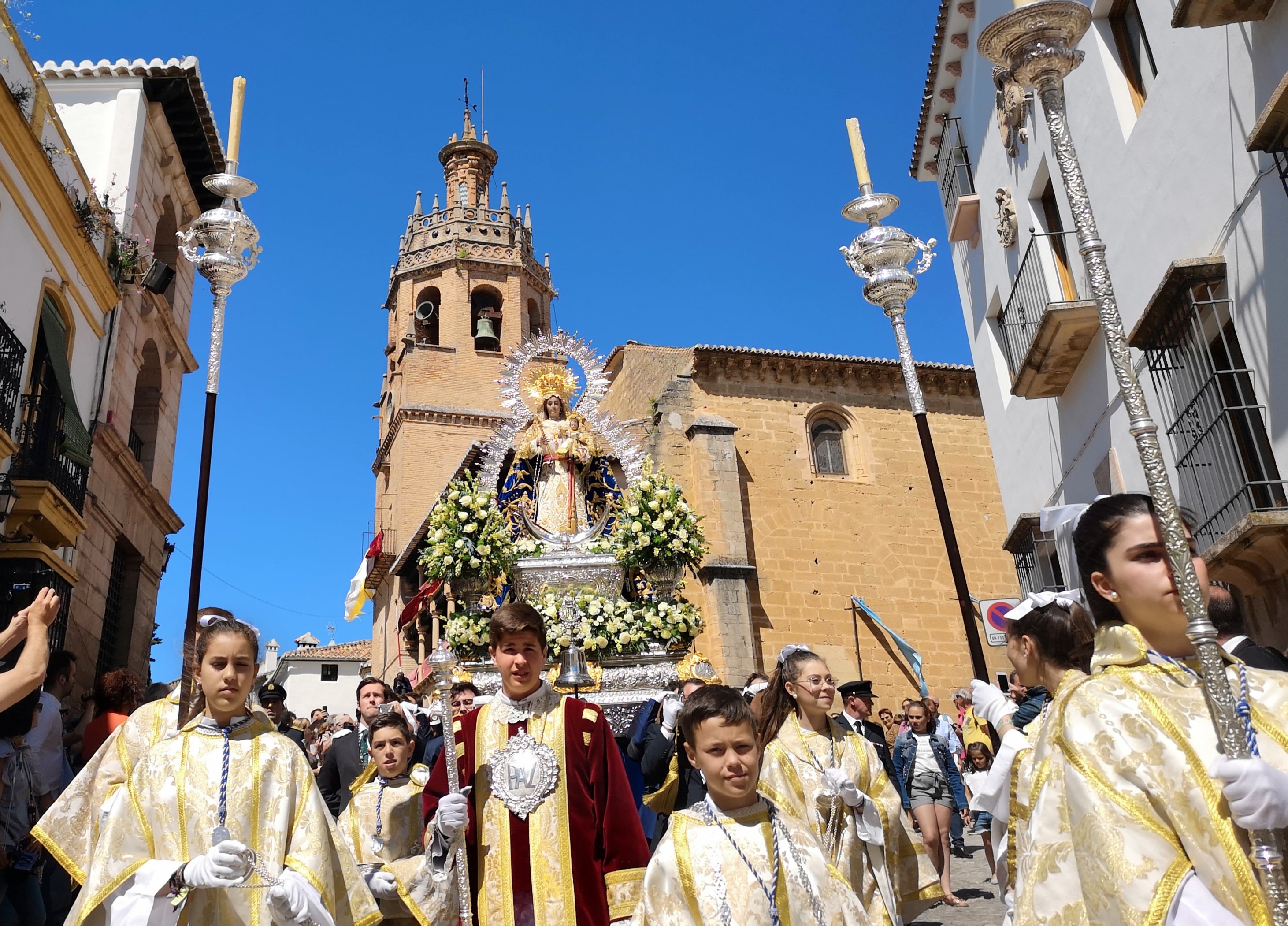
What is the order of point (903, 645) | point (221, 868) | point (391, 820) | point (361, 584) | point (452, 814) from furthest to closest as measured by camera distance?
point (361, 584), point (903, 645), point (391, 820), point (452, 814), point (221, 868)

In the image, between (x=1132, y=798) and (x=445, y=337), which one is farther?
(x=445, y=337)

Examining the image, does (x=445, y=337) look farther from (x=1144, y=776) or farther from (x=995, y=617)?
(x=1144, y=776)

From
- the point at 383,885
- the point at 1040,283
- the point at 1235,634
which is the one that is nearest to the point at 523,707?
the point at 383,885

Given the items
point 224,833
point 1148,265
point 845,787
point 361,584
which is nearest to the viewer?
point 224,833

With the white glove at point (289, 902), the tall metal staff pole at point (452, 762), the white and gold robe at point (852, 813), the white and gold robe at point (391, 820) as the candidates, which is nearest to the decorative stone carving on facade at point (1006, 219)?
the white and gold robe at point (852, 813)

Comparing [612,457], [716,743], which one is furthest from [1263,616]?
[716,743]

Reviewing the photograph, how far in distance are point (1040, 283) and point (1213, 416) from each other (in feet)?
11.3

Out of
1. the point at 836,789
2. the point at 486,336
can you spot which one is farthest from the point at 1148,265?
the point at 486,336

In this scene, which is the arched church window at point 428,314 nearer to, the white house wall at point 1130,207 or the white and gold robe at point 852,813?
the white house wall at point 1130,207

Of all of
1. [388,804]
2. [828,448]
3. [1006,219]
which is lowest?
[388,804]

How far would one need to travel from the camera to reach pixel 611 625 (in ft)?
29.6

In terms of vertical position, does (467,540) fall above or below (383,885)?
above

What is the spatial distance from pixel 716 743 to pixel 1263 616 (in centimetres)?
667

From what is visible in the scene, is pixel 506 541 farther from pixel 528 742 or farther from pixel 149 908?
pixel 149 908
